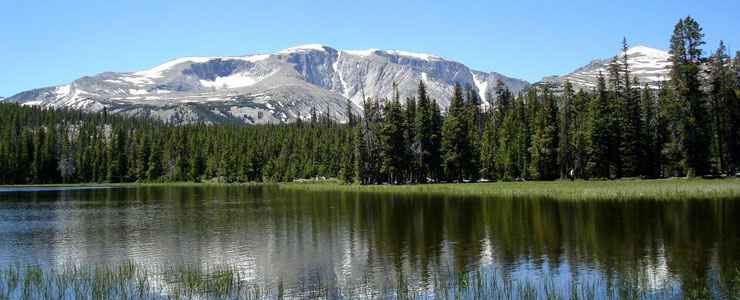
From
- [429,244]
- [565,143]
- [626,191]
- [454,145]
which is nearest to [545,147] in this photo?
[565,143]

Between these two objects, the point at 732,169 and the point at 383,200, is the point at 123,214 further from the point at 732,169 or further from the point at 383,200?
the point at 732,169

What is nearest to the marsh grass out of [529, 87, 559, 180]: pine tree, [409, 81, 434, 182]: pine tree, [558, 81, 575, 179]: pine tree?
[558, 81, 575, 179]: pine tree

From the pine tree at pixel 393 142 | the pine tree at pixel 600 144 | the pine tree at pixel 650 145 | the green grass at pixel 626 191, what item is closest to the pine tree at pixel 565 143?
the pine tree at pixel 600 144

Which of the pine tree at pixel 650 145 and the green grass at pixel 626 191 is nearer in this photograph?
the green grass at pixel 626 191

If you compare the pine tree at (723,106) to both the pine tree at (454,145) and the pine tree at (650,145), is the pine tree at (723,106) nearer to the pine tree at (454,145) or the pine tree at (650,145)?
the pine tree at (650,145)

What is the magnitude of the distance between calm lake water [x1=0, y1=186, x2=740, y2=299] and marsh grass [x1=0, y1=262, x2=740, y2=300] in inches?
9.0

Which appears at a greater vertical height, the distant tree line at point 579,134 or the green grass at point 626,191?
the distant tree line at point 579,134

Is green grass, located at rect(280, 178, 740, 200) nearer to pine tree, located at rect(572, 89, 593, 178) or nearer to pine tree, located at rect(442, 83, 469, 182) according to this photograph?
pine tree, located at rect(442, 83, 469, 182)

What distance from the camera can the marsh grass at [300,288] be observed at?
77.3 ft

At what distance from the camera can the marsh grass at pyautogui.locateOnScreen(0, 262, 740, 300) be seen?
77.3ft

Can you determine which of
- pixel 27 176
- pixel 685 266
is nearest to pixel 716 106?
pixel 685 266

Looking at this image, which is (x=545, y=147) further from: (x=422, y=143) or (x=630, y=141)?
(x=422, y=143)

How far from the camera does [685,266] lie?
2888 cm

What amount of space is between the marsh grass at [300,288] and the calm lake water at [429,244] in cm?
23
